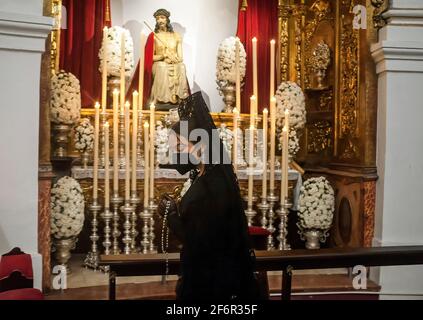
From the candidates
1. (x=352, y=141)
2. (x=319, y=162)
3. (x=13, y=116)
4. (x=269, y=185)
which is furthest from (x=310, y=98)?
(x=13, y=116)

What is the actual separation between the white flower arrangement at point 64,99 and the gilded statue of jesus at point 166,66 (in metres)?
1.17

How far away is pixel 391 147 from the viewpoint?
429 centimetres

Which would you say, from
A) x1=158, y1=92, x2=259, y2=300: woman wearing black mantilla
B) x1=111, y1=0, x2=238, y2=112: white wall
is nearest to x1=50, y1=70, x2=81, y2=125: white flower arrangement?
x1=111, y1=0, x2=238, y2=112: white wall

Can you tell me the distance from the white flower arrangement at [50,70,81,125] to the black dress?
2.38 metres

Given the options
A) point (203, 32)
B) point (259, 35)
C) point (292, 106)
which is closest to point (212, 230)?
point (292, 106)

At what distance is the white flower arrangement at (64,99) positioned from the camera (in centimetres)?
448

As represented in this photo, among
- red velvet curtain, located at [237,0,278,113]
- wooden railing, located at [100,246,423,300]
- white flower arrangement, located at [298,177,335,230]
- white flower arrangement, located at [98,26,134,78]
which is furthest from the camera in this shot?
red velvet curtain, located at [237,0,278,113]

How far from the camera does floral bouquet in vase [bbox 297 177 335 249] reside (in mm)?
4629

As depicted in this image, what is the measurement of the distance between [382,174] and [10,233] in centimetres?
294

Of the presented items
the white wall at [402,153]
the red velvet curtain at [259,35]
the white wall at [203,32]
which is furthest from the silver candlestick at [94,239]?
the white wall at [203,32]

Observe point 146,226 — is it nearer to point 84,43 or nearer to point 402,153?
point 402,153

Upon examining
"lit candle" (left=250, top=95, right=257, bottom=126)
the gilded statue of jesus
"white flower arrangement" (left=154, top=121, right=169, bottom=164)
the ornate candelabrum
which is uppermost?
the gilded statue of jesus

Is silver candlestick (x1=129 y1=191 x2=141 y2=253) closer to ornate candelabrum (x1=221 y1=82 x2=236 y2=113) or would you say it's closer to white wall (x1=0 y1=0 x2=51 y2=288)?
white wall (x1=0 y1=0 x2=51 y2=288)

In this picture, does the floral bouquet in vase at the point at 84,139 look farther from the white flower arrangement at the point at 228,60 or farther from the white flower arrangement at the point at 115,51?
the white flower arrangement at the point at 228,60
